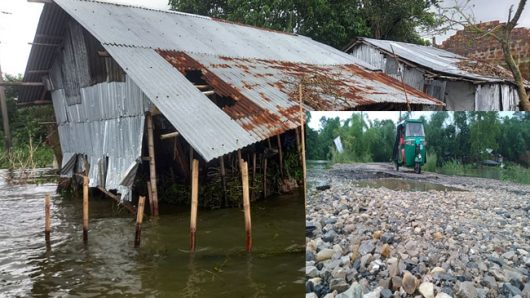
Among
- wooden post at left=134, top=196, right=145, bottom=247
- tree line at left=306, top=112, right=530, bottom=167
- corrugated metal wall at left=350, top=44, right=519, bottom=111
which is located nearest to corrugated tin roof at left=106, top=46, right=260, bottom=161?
wooden post at left=134, top=196, right=145, bottom=247

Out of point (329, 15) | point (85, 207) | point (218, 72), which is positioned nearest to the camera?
point (85, 207)

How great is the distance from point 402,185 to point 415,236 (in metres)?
0.39

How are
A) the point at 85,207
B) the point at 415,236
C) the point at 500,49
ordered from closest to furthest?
the point at 415,236 → the point at 85,207 → the point at 500,49

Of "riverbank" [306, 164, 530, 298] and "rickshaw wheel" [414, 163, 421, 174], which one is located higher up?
"rickshaw wheel" [414, 163, 421, 174]

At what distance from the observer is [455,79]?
55.0 ft

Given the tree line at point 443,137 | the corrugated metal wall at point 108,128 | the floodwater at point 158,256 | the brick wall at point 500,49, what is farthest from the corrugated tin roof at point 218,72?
the tree line at point 443,137

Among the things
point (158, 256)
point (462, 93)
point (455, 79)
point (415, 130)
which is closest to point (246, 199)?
point (158, 256)

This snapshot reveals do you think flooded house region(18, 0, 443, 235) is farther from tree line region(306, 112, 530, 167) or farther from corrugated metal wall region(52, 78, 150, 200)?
tree line region(306, 112, 530, 167)

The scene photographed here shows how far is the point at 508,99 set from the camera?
18.1 metres

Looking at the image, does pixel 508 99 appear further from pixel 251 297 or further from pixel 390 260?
pixel 390 260

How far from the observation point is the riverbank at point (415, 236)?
281 centimetres

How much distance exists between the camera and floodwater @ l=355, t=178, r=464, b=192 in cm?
318

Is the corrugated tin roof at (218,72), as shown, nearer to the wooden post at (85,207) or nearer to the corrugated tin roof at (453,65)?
the wooden post at (85,207)

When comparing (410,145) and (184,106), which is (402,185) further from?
(184,106)
